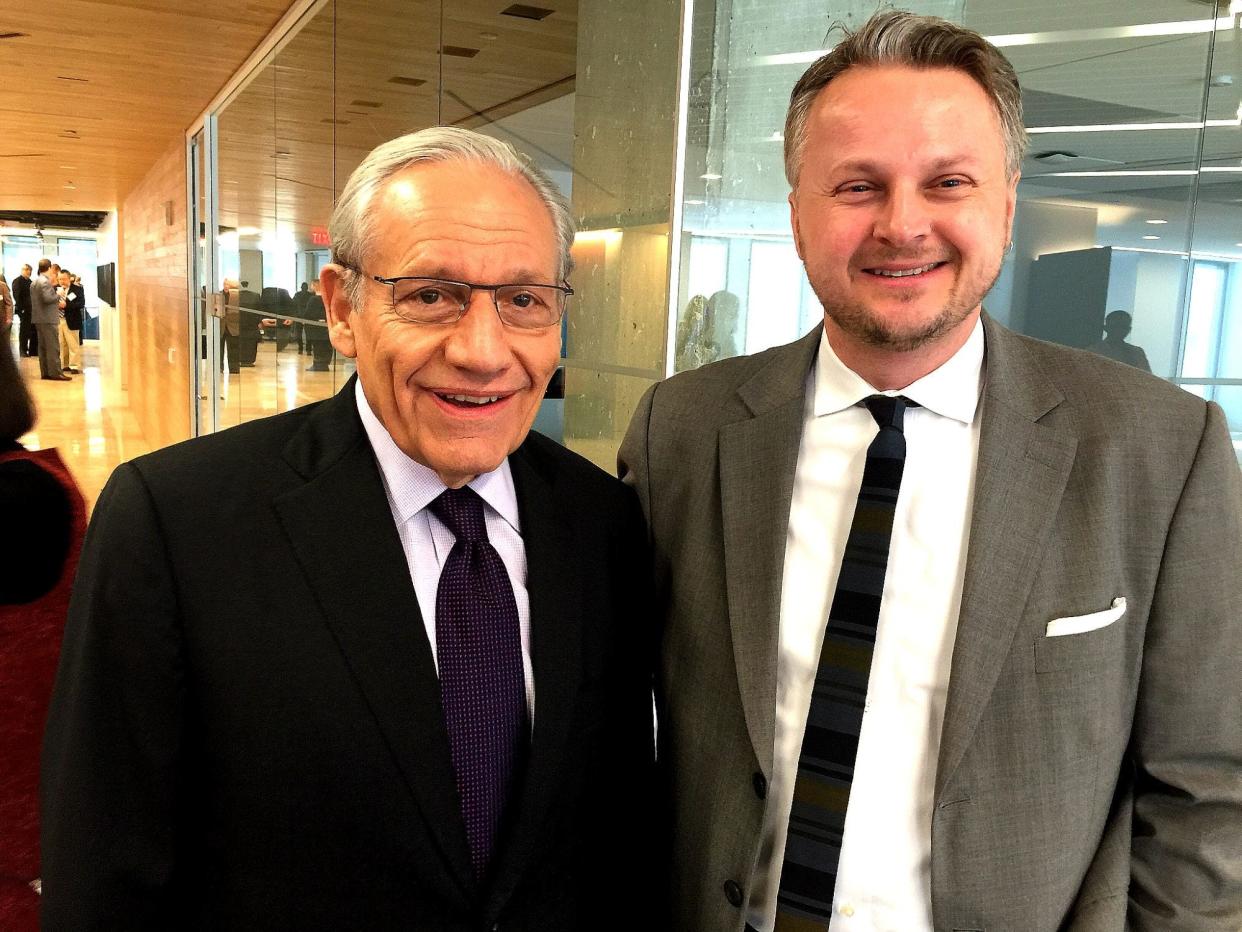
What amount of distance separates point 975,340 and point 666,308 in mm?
1259

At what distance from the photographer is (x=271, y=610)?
3.76 ft

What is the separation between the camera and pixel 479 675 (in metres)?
1.22

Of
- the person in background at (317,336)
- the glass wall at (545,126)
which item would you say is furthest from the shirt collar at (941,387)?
the person in background at (317,336)

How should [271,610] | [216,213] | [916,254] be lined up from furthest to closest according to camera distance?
[216,213], [916,254], [271,610]

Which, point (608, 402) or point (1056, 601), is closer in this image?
point (1056, 601)

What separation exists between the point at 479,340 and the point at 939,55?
724 mm

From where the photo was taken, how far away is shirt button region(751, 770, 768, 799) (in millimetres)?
1281

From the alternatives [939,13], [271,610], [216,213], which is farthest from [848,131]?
[216,213]

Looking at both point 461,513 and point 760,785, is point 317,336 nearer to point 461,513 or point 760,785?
point 461,513

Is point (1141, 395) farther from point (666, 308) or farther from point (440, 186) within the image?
point (666, 308)

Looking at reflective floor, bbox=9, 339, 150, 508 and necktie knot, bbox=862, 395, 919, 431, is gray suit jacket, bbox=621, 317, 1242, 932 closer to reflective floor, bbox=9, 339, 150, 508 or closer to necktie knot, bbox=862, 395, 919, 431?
necktie knot, bbox=862, 395, 919, 431

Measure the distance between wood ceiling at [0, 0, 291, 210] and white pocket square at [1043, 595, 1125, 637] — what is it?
5.47 meters

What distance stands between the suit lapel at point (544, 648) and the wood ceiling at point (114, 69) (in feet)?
16.4

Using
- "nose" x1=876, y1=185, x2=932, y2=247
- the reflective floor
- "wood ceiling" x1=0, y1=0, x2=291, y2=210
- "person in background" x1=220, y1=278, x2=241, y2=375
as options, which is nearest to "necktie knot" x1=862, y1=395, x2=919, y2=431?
"nose" x1=876, y1=185, x2=932, y2=247
